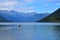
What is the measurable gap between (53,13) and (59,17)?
2.28 m

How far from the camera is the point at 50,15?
28.5 m

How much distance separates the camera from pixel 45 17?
1121 inches

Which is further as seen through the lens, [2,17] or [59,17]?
[2,17]

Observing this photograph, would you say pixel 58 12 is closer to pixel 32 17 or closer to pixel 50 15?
pixel 50 15

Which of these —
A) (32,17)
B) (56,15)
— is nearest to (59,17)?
(56,15)

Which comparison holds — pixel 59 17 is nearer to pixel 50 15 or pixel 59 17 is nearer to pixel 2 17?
pixel 50 15

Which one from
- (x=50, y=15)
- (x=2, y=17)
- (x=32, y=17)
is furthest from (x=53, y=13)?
(x=2, y=17)

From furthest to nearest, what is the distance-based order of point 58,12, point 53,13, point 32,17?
point 32,17, point 53,13, point 58,12

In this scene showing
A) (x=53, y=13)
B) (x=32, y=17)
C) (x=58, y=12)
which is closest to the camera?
(x=58, y=12)

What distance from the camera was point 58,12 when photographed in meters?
27.1

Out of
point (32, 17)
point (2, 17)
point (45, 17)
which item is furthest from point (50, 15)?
point (2, 17)

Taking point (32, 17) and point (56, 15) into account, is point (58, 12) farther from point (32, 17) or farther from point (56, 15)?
point (32, 17)

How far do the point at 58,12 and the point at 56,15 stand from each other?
471 millimetres

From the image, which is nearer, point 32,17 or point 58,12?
point 58,12
